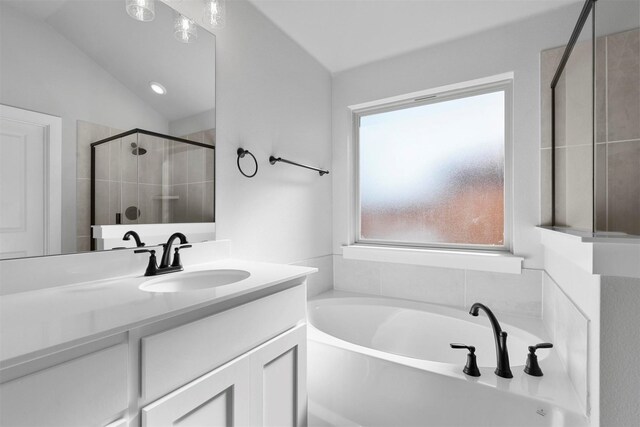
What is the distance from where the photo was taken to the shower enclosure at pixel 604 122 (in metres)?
1.15

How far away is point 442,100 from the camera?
229 cm

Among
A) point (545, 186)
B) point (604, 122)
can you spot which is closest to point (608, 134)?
point (604, 122)

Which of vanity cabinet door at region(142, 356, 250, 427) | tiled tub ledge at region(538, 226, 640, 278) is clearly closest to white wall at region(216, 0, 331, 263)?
vanity cabinet door at region(142, 356, 250, 427)

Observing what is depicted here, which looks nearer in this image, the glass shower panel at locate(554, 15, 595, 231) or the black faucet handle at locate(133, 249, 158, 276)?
the black faucet handle at locate(133, 249, 158, 276)

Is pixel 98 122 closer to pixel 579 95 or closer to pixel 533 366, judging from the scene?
pixel 533 366

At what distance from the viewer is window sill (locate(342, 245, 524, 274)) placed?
195 centimetres

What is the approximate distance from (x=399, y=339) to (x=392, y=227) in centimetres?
85

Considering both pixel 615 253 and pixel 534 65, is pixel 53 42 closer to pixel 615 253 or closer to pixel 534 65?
pixel 615 253

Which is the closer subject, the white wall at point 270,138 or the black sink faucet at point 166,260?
the black sink faucet at point 166,260

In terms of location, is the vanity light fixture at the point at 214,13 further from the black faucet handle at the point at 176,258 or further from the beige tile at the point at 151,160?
the black faucet handle at the point at 176,258

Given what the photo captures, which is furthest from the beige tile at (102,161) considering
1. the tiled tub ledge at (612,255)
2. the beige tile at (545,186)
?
the beige tile at (545,186)

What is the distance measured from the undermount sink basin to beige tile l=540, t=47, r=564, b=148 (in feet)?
6.27

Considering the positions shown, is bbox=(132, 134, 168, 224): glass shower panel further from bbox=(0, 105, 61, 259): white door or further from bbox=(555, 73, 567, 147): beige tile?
bbox=(555, 73, 567, 147): beige tile

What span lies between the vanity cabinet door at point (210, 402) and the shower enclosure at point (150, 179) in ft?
2.39
